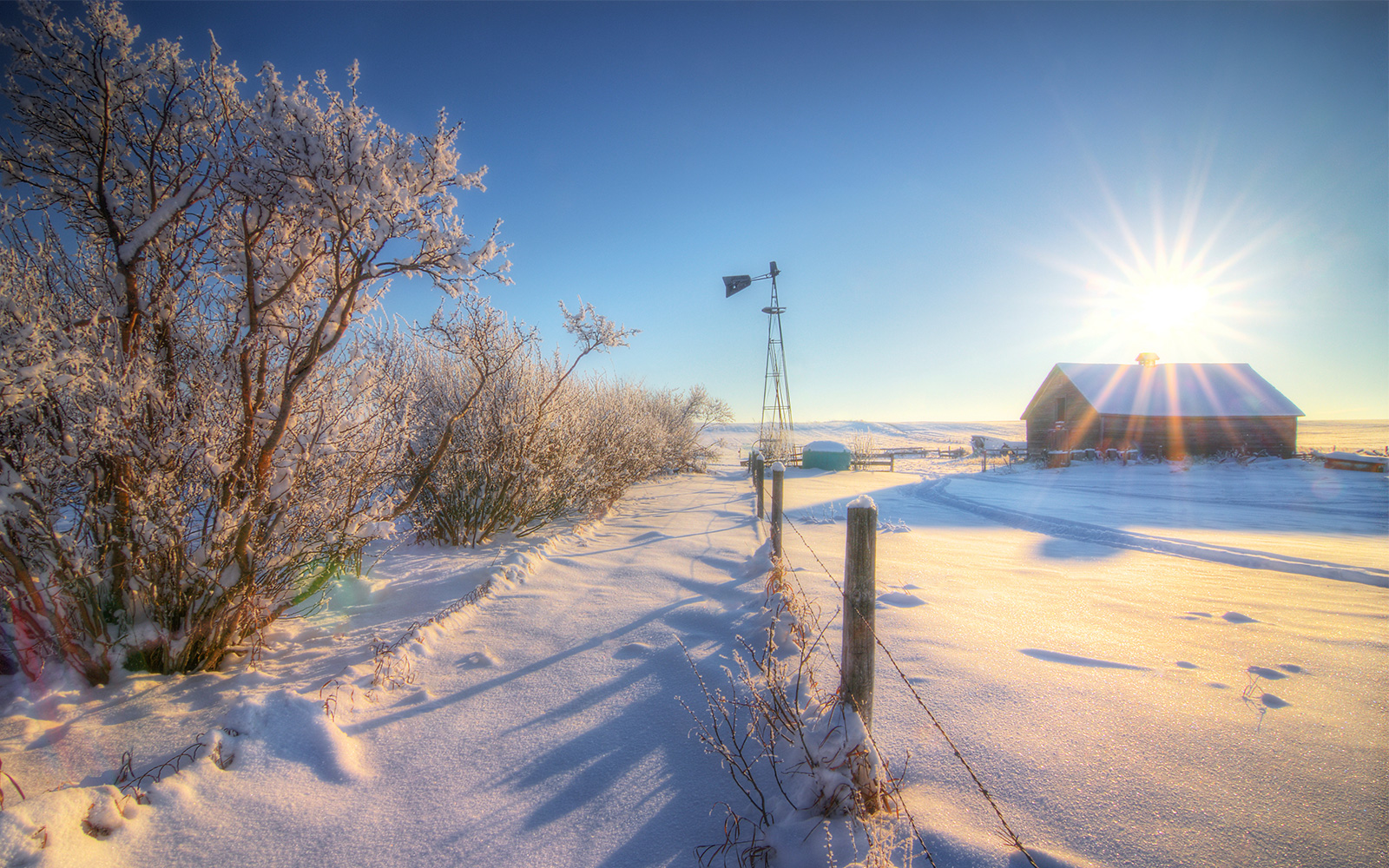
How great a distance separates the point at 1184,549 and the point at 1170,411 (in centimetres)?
1981

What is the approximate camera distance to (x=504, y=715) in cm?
278

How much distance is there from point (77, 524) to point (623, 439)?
→ 738cm

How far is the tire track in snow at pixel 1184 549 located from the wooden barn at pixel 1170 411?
51.7 feet

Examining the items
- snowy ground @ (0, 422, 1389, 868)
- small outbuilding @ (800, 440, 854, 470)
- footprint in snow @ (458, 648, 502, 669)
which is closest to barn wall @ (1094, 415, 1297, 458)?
small outbuilding @ (800, 440, 854, 470)

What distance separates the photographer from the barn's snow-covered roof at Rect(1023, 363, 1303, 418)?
69.7 feet

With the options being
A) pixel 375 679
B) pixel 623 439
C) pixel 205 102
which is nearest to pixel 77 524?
pixel 375 679

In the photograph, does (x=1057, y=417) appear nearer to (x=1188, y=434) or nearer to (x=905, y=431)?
(x=1188, y=434)

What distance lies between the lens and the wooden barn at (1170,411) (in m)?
20.9

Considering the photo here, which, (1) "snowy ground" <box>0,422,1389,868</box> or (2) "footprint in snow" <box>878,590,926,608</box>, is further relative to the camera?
(2) "footprint in snow" <box>878,590,926,608</box>

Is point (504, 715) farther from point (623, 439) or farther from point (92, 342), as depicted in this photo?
point (623, 439)

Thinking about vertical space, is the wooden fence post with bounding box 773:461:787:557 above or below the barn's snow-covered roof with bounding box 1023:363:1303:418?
below

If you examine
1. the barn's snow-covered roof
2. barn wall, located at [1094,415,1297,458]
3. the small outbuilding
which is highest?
the barn's snow-covered roof

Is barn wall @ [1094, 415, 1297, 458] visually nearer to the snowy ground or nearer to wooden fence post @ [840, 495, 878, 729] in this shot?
the snowy ground

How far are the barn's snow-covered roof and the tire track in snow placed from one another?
16203mm
